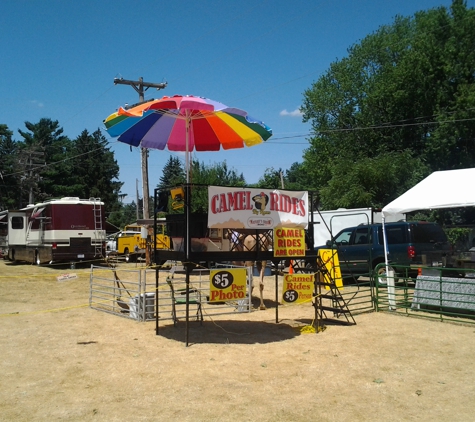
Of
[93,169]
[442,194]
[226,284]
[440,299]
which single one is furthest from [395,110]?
[93,169]

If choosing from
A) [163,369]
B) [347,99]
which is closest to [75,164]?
[347,99]

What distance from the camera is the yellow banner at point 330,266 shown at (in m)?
9.45

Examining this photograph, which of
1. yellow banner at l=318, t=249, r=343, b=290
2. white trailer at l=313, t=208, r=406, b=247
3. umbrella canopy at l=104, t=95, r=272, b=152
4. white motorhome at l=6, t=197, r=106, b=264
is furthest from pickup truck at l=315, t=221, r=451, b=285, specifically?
white motorhome at l=6, t=197, r=106, b=264

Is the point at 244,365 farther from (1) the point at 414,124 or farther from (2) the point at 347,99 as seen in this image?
(2) the point at 347,99

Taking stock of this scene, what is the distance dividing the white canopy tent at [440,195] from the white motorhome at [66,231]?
1368 cm

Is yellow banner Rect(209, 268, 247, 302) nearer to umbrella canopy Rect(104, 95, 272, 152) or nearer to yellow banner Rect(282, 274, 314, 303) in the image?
yellow banner Rect(282, 274, 314, 303)

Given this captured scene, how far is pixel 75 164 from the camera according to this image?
57688 mm

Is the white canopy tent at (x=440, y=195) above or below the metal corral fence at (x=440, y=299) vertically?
above

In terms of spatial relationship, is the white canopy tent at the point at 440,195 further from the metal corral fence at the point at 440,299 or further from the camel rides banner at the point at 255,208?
the camel rides banner at the point at 255,208

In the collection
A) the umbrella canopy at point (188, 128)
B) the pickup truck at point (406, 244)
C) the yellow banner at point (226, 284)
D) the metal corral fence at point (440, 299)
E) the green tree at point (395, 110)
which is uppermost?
the green tree at point (395, 110)

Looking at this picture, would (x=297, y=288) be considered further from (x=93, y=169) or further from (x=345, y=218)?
(x=93, y=169)

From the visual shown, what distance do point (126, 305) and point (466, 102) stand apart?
24.6 m

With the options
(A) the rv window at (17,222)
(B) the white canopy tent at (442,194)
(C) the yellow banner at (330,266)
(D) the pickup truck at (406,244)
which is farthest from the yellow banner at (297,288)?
(A) the rv window at (17,222)

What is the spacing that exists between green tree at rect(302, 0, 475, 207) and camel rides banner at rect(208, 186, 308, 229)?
1995 centimetres
